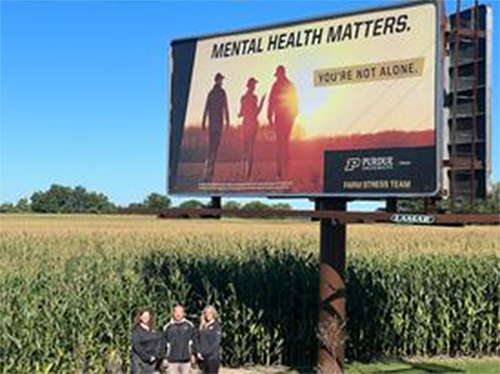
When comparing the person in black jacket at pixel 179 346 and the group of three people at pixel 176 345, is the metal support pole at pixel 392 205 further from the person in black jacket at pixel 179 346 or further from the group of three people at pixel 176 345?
the person in black jacket at pixel 179 346

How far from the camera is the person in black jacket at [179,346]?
9477 mm

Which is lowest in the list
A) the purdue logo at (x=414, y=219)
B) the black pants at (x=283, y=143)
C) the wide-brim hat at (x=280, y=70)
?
the purdue logo at (x=414, y=219)

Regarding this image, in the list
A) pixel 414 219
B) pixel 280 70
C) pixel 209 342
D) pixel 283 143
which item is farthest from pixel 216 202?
pixel 414 219

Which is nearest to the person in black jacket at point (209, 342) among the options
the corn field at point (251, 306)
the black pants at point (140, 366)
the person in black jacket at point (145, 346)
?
the person in black jacket at point (145, 346)

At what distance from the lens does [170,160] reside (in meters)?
12.5

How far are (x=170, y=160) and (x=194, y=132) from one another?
63 cm

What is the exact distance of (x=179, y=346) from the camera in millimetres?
9484

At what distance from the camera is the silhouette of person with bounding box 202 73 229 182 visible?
11.8 m

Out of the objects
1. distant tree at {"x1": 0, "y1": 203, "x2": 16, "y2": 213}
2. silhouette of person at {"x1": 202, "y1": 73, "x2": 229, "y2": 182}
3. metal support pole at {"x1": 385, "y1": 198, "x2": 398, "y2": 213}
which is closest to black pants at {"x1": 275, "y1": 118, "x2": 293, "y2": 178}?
silhouette of person at {"x1": 202, "y1": 73, "x2": 229, "y2": 182}

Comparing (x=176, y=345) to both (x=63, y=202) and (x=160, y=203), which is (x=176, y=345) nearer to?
(x=160, y=203)

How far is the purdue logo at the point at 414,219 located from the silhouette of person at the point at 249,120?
2.85 metres

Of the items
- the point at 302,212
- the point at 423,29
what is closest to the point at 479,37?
the point at 423,29

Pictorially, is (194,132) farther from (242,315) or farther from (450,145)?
(450,145)

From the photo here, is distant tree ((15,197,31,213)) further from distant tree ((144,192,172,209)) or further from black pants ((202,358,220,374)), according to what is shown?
black pants ((202,358,220,374))
